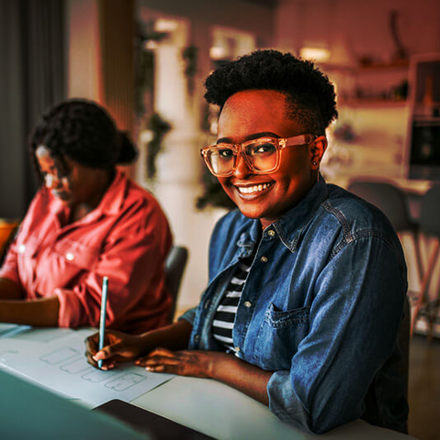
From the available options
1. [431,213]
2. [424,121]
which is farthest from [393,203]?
[424,121]

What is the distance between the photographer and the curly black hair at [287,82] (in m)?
1.04

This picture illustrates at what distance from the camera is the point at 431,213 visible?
3137 mm

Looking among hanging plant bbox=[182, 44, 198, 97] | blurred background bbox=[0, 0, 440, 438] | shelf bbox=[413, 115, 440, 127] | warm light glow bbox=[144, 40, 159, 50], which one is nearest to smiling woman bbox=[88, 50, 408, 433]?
blurred background bbox=[0, 0, 440, 438]

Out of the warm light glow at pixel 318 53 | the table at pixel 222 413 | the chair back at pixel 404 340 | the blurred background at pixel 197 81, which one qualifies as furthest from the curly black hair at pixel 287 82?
the warm light glow at pixel 318 53

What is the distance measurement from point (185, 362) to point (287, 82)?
0.68m

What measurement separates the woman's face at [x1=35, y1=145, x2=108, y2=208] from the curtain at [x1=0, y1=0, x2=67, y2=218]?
191 centimetres

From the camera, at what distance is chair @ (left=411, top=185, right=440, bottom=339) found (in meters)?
3.12

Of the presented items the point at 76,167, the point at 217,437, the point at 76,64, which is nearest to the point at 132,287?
the point at 76,167

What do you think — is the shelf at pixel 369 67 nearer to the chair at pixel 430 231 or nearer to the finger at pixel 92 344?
the chair at pixel 430 231

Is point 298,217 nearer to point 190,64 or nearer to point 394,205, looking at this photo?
point 394,205

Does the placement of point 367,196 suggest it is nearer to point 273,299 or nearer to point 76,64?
point 76,64

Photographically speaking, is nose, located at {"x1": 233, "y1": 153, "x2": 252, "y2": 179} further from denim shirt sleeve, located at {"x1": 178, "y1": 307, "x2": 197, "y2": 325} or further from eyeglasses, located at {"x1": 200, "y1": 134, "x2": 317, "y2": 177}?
denim shirt sleeve, located at {"x1": 178, "y1": 307, "x2": 197, "y2": 325}

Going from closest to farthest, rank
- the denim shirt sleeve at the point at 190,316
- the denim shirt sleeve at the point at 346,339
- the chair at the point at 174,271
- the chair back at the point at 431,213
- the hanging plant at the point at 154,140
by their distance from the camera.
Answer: the denim shirt sleeve at the point at 346,339
the denim shirt sleeve at the point at 190,316
the chair at the point at 174,271
the chair back at the point at 431,213
the hanging plant at the point at 154,140

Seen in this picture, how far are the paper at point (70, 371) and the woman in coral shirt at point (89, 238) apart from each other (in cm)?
15
